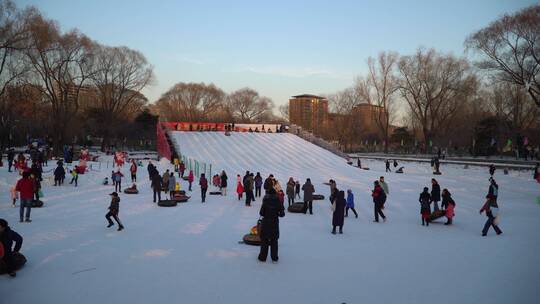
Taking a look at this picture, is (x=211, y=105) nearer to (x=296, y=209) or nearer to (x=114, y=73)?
(x=114, y=73)

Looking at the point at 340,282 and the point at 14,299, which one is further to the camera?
the point at 340,282

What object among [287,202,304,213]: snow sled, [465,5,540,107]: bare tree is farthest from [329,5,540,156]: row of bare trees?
[287,202,304,213]: snow sled

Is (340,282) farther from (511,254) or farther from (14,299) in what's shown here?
(14,299)

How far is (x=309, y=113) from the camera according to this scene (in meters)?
127

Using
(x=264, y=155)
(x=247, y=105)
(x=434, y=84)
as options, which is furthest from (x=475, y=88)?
(x=247, y=105)

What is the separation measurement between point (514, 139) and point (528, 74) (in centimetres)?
1423

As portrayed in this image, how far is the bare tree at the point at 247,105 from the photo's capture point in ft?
345

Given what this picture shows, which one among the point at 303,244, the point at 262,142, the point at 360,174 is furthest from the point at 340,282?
the point at 262,142

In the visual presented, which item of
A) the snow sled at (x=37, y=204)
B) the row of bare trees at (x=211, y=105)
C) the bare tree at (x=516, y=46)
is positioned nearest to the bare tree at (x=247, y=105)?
the row of bare trees at (x=211, y=105)

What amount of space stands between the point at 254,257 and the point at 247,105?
98.5m

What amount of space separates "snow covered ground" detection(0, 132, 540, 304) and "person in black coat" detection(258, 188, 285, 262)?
0.31 m

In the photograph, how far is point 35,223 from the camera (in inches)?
444

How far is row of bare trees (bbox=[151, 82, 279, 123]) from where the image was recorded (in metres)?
95.0

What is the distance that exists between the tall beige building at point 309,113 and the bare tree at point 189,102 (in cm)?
2523
